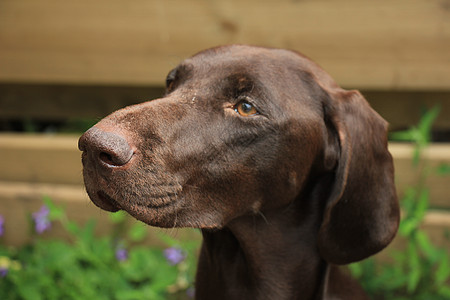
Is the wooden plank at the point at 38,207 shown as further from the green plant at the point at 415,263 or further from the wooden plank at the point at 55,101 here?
the green plant at the point at 415,263

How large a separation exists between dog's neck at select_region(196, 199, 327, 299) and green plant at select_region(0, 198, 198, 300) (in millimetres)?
1267

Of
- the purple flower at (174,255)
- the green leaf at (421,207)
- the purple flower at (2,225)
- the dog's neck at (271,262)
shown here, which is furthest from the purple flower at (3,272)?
the green leaf at (421,207)

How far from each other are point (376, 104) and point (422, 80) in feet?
1.60

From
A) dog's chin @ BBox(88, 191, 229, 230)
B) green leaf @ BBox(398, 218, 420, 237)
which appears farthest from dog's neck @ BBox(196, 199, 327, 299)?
green leaf @ BBox(398, 218, 420, 237)

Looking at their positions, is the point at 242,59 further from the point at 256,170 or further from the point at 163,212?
the point at 163,212

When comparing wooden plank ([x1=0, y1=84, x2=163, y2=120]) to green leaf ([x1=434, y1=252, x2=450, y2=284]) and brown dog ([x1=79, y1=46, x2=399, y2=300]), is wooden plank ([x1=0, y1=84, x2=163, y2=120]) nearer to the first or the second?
brown dog ([x1=79, y1=46, x2=399, y2=300])

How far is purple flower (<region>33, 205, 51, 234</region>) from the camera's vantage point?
13.0ft

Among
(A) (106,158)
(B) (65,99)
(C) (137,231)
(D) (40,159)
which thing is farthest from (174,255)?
(A) (106,158)

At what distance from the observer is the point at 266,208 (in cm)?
227

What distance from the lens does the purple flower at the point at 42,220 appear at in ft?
13.0

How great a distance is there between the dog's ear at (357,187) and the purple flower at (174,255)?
1.55 metres

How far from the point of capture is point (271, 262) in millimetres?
2430

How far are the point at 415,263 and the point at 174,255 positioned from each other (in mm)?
1494

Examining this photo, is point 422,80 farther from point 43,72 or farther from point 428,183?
point 43,72
